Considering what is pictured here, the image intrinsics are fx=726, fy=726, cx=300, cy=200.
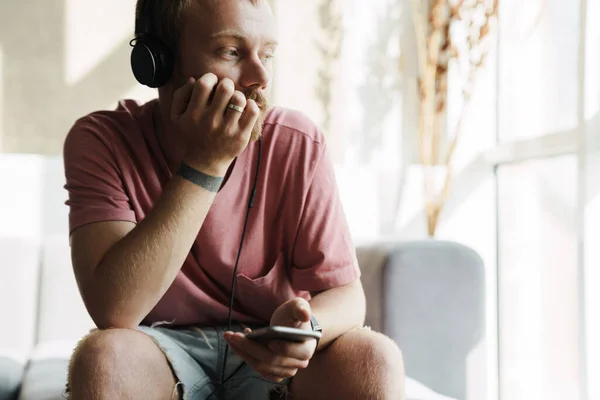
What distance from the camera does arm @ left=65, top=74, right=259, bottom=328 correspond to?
44.7 inches

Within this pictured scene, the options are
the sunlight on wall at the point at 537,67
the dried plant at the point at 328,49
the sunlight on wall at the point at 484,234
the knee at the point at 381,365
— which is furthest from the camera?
the dried plant at the point at 328,49

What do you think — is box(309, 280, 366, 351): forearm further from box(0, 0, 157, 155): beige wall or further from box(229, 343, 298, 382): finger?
box(0, 0, 157, 155): beige wall

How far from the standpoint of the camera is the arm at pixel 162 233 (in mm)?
1136

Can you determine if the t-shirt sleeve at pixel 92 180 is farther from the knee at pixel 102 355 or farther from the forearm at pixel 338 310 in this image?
the forearm at pixel 338 310

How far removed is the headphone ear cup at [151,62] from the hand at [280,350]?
0.50 metres

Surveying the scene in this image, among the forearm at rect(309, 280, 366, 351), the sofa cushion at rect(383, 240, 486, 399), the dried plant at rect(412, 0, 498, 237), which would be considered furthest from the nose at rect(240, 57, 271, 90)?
the dried plant at rect(412, 0, 498, 237)

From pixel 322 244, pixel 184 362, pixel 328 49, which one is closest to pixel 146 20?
pixel 322 244

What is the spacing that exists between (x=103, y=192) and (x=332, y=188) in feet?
1.39

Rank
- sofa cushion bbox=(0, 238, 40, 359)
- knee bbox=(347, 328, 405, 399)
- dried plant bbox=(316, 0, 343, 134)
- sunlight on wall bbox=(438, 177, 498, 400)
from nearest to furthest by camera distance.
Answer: knee bbox=(347, 328, 405, 399), sofa cushion bbox=(0, 238, 40, 359), sunlight on wall bbox=(438, 177, 498, 400), dried plant bbox=(316, 0, 343, 134)

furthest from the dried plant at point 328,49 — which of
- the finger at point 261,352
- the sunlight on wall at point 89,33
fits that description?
the finger at point 261,352

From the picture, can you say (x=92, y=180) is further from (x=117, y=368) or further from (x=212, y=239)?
(x=117, y=368)

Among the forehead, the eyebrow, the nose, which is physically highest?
the forehead

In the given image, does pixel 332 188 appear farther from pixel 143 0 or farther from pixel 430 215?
pixel 430 215

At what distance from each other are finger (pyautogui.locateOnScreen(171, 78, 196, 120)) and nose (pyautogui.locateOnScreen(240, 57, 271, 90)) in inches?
3.8
